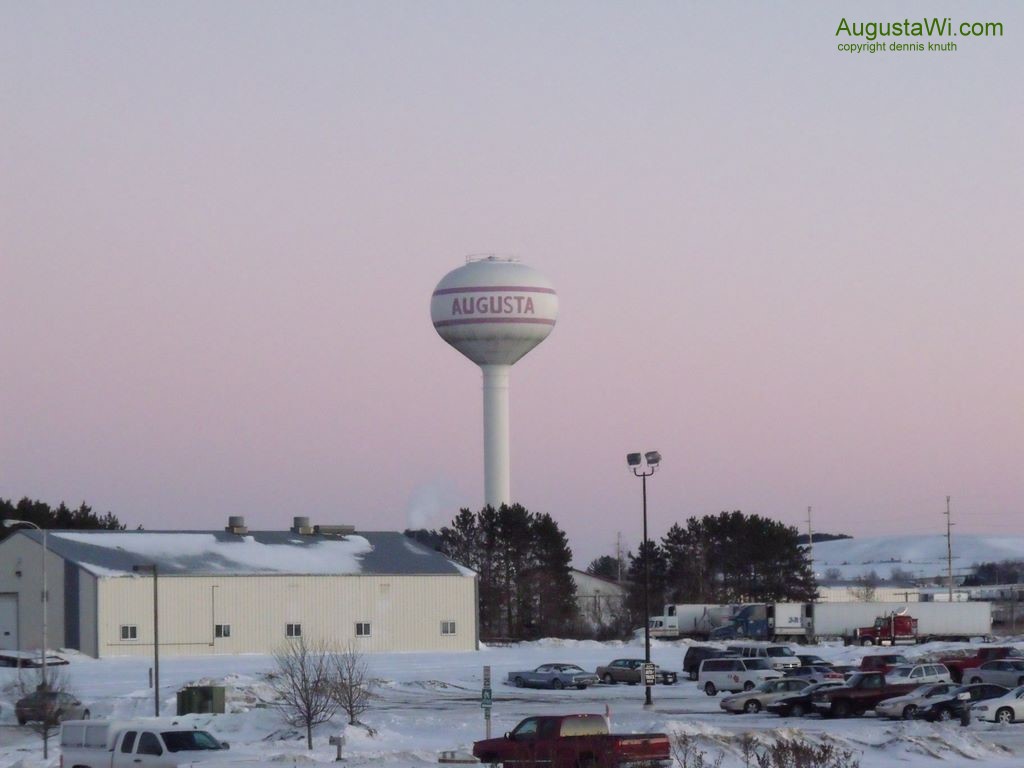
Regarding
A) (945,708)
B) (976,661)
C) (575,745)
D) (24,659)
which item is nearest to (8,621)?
(24,659)

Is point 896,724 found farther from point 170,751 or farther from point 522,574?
point 522,574

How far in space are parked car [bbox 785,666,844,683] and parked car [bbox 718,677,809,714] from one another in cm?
384

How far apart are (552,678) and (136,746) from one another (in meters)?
33.0

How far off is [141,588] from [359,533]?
58.6ft

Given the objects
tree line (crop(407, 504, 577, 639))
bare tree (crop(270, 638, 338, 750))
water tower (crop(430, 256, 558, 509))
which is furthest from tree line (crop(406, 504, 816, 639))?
bare tree (crop(270, 638, 338, 750))

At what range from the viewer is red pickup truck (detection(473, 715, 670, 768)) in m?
31.1

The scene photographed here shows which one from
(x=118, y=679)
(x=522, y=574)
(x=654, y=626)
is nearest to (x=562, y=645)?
(x=654, y=626)

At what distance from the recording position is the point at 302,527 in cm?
9562

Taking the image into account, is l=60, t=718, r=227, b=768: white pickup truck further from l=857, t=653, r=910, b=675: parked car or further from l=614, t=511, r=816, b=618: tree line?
l=614, t=511, r=816, b=618: tree line

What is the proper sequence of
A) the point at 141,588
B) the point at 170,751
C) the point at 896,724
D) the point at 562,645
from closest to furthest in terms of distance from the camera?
1. the point at 170,751
2. the point at 896,724
3. the point at 141,588
4. the point at 562,645

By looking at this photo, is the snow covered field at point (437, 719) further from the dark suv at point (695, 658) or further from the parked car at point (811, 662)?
the parked car at point (811, 662)

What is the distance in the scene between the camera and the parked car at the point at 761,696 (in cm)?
5128

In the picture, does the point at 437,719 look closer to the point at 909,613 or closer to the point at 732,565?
the point at 909,613

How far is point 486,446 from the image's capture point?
116 metres
